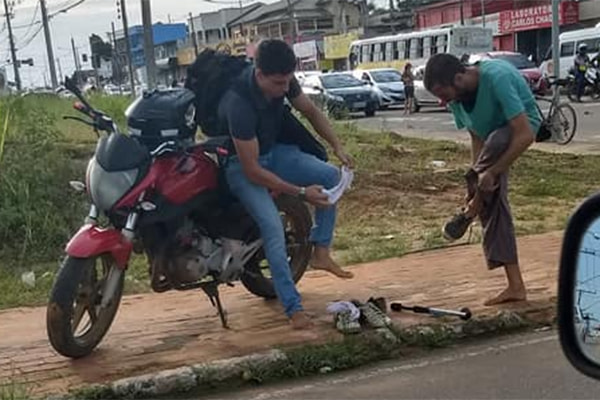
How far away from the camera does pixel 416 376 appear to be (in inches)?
197

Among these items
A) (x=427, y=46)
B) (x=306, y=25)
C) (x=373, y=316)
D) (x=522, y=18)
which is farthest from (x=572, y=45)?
(x=306, y=25)

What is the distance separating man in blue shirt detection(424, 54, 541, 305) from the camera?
18.4 ft

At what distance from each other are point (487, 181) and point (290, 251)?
1.43 metres

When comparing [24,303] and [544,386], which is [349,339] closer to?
[544,386]

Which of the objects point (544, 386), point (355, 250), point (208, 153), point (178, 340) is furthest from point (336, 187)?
point (355, 250)

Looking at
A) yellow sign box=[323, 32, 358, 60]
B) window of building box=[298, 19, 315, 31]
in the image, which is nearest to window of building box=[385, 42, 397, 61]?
yellow sign box=[323, 32, 358, 60]

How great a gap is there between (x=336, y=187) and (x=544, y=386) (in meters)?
1.85

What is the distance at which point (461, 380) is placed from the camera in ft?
16.0

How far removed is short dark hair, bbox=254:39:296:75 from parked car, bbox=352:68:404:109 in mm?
28038

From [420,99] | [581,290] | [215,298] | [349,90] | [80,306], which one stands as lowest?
[420,99]

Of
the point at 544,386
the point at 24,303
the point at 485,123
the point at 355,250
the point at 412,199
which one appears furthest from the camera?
the point at 412,199

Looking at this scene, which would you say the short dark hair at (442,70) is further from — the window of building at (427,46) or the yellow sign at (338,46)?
the yellow sign at (338,46)

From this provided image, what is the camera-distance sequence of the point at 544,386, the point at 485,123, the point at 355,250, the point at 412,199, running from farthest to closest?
the point at 412,199 < the point at 355,250 < the point at 485,123 < the point at 544,386

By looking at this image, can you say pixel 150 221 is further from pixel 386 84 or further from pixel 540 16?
pixel 540 16
